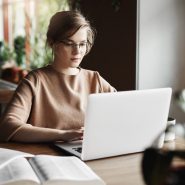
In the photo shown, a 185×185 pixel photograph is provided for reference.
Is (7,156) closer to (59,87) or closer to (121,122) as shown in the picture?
(121,122)

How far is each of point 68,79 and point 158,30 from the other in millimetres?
1190

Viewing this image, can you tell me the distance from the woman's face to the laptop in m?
0.50

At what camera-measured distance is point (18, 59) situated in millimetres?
4891

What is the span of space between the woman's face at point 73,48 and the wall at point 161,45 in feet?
3.57

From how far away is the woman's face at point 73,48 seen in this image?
191 cm

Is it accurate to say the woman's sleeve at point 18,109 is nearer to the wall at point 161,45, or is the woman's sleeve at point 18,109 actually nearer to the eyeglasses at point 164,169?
the eyeglasses at point 164,169

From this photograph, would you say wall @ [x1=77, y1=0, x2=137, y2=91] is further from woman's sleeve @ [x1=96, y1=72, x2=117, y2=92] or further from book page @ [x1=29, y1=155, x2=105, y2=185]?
book page @ [x1=29, y1=155, x2=105, y2=185]

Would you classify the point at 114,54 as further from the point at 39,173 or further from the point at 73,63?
the point at 39,173

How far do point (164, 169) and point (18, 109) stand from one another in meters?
1.17

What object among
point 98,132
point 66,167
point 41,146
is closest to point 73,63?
point 41,146

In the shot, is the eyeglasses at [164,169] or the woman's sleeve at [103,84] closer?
the eyeglasses at [164,169]

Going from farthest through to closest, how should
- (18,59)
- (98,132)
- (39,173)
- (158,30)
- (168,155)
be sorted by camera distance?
(18,59) → (158,30) → (98,132) → (39,173) → (168,155)

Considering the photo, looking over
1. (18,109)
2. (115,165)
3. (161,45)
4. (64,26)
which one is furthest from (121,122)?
(161,45)

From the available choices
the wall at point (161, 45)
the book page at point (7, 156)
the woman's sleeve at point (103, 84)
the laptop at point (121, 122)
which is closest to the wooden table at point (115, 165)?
the laptop at point (121, 122)
